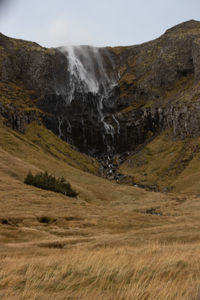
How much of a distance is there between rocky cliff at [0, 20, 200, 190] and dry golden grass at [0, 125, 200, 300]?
64.6m

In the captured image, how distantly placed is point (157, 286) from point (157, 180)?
86.7 meters

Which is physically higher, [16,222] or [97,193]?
[16,222]

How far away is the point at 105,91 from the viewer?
153000mm

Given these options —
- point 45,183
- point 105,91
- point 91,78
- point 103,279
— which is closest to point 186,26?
point 105,91

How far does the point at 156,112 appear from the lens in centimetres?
13250

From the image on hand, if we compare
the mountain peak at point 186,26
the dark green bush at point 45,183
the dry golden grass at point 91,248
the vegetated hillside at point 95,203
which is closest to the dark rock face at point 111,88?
the vegetated hillside at point 95,203

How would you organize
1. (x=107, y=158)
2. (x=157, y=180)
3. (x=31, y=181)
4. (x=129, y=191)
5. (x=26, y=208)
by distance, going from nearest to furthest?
(x=26, y=208), (x=31, y=181), (x=129, y=191), (x=157, y=180), (x=107, y=158)

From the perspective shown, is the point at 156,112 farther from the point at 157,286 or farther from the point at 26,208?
the point at 157,286

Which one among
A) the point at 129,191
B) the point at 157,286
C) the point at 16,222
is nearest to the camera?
the point at 157,286

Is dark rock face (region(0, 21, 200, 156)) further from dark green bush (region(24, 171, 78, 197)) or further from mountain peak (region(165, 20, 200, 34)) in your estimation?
dark green bush (region(24, 171, 78, 197))

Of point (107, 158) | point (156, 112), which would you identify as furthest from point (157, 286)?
point (156, 112)

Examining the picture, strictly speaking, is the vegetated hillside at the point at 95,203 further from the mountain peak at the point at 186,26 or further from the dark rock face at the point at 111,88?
the mountain peak at the point at 186,26

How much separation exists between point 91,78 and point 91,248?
145m

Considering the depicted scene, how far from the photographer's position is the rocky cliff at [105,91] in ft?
409
